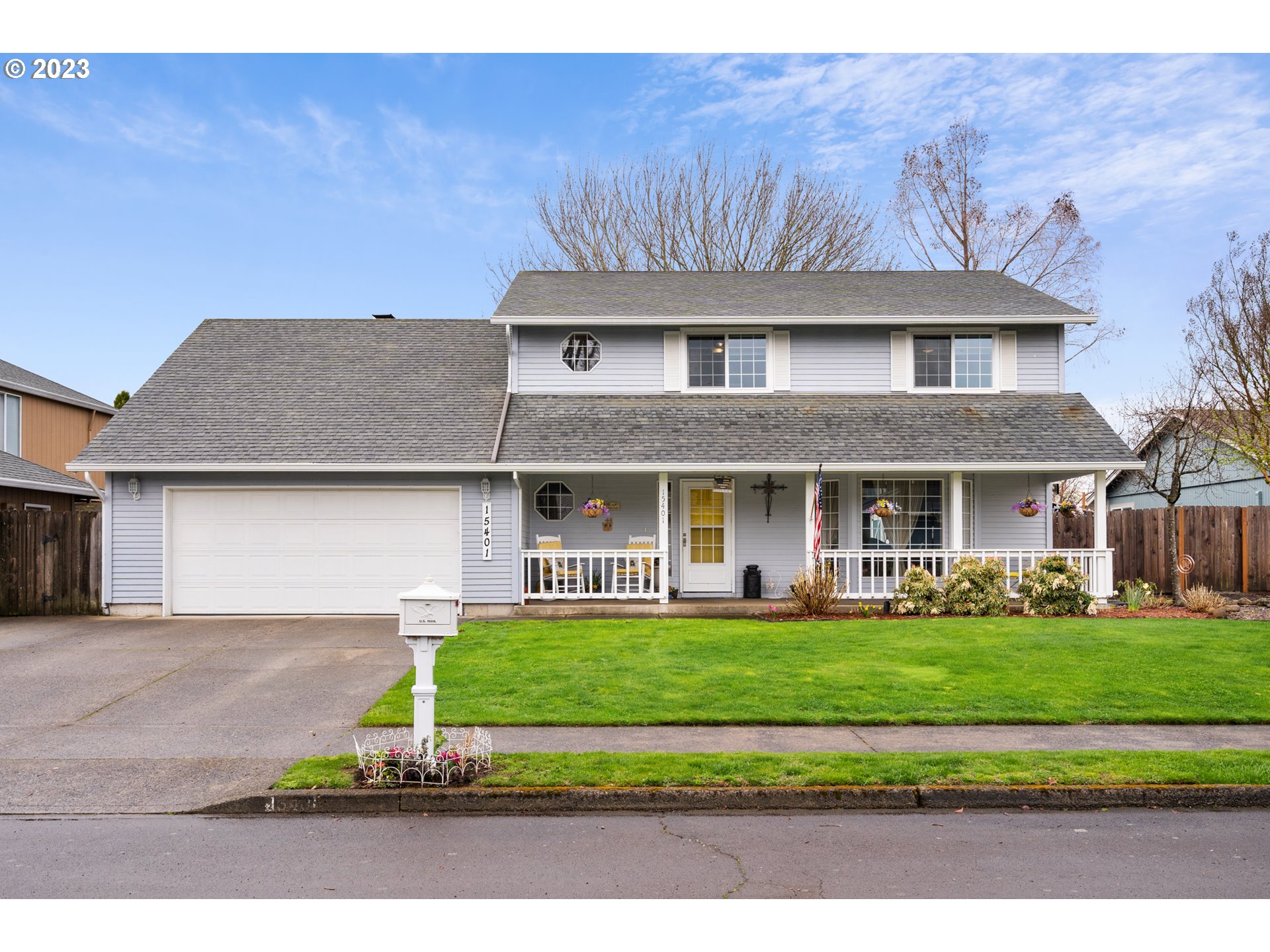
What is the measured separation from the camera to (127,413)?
15.7m

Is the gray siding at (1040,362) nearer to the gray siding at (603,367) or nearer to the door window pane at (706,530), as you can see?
the door window pane at (706,530)

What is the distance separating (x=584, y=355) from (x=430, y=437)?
3643 millimetres

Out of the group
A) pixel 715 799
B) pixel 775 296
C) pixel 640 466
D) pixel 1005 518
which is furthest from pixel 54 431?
pixel 715 799

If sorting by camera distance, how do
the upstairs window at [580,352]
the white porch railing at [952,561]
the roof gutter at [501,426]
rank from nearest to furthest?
1. the roof gutter at [501,426]
2. the white porch railing at [952,561]
3. the upstairs window at [580,352]

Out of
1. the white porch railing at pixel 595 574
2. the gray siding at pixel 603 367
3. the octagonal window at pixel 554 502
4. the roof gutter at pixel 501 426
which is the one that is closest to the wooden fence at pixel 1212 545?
the white porch railing at pixel 595 574

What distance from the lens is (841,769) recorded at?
6.02m

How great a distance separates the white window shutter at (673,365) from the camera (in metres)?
16.8

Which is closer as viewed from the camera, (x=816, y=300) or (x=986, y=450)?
(x=986, y=450)

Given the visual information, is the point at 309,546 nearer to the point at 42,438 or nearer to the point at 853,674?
the point at 853,674

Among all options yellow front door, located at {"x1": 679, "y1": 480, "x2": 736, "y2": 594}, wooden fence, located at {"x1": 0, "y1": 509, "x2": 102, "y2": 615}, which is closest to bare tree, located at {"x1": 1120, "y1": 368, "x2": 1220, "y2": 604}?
yellow front door, located at {"x1": 679, "y1": 480, "x2": 736, "y2": 594}

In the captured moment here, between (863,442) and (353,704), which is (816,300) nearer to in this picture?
(863,442)

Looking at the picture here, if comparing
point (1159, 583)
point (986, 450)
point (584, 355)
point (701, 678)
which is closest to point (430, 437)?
point (584, 355)

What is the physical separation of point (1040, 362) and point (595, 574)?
9.87 m

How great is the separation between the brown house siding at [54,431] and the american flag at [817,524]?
17955mm
